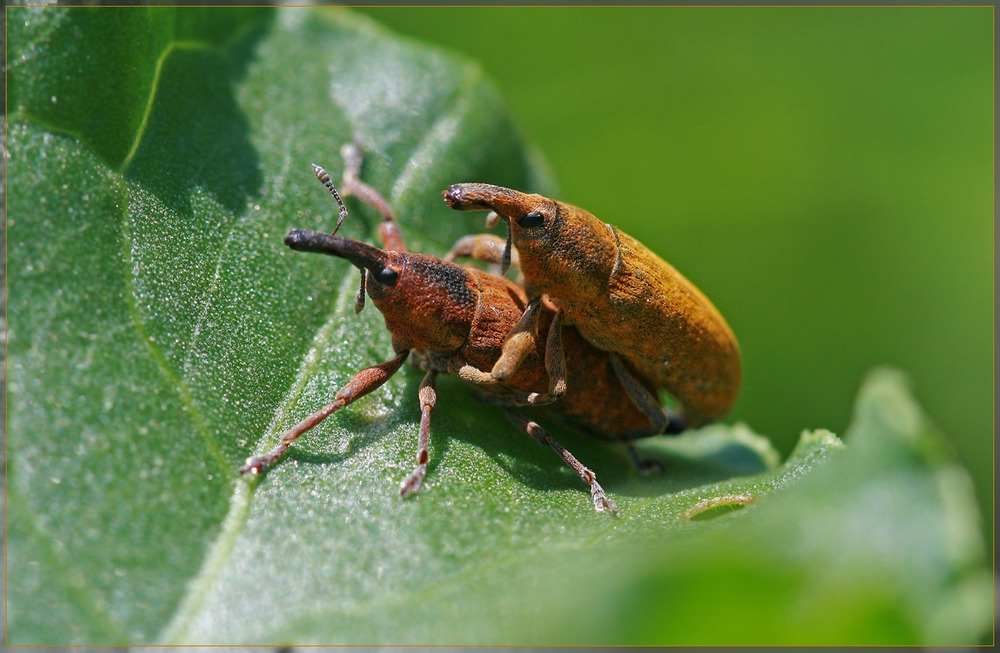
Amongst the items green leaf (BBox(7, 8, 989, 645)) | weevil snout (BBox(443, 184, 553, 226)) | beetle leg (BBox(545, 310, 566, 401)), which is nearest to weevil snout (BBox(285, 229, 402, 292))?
green leaf (BBox(7, 8, 989, 645))

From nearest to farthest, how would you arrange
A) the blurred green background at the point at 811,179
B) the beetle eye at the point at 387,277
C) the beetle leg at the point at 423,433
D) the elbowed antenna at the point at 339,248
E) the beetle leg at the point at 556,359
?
the beetle leg at the point at 423,433 < the elbowed antenna at the point at 339,248 < the beetle eye at the point at 387,277 < the beetle leg at the point at 556,359 < the blurred green background at the point at 811,179

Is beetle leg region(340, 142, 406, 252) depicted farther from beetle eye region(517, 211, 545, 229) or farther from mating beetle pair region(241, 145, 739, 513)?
beetle eye region(517, 211, 545, 229)

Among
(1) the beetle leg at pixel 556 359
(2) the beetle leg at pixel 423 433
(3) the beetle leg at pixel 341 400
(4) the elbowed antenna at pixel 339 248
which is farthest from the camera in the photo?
(1) the beetle leg at pixel 556 359

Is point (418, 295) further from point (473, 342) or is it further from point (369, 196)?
point (369, 196)

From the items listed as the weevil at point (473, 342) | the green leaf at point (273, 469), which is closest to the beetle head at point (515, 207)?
the weevil at point (473, 342)

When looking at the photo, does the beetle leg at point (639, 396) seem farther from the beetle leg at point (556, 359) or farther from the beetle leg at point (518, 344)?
the beetle leg at point (518, 344)

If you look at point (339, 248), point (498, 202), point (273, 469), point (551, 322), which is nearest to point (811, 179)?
point (551, 322)
